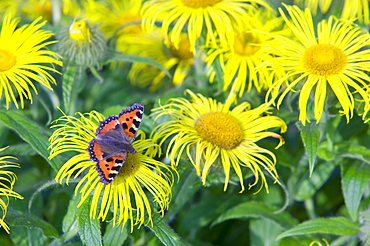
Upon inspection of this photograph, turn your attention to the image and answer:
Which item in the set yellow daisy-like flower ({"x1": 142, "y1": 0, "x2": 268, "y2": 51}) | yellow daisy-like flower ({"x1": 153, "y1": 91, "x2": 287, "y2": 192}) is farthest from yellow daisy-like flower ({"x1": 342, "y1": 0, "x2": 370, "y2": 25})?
yellow daisy-like flower ({"x1": 153, "y1": 91, "x2": 287, "y2": 192})

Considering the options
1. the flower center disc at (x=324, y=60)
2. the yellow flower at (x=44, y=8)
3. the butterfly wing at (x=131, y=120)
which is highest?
the yellow flower at (x=44, y=8)

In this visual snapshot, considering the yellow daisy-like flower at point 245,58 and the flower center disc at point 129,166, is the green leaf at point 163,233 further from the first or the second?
the yellow daisy-like flower at point 245,58

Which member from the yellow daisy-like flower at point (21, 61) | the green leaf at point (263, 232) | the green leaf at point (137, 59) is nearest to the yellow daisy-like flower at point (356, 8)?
the green leaf at point (137, 59)

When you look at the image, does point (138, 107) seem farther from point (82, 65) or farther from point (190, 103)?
point (82, 65)

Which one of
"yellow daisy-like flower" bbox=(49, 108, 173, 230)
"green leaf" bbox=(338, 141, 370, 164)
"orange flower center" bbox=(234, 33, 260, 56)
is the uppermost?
"orange flower center" bbox=(234, 33, 260, 56)

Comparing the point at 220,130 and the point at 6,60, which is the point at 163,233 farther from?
the point at 6,60

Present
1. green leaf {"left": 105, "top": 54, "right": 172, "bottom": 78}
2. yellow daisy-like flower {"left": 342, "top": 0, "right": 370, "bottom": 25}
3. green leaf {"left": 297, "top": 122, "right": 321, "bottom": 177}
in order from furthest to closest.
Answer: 1. yellow daisy-like flower {"left": 342, "top": 0, "right": 370, "bottom": 25}
2. green leaf {"left": 105, "top": 54, "right": 172, "bottom": 78}
3. green leaf {"left": 297, "top": 122, "right": 321, "bottom": 177}

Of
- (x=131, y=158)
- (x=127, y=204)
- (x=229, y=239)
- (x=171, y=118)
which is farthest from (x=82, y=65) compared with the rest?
(x=229, y=239)

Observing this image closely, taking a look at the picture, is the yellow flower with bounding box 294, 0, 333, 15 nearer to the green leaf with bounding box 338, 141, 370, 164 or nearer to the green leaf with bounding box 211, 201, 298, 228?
the green leaf with bounding box 338, 141, 370, 164
